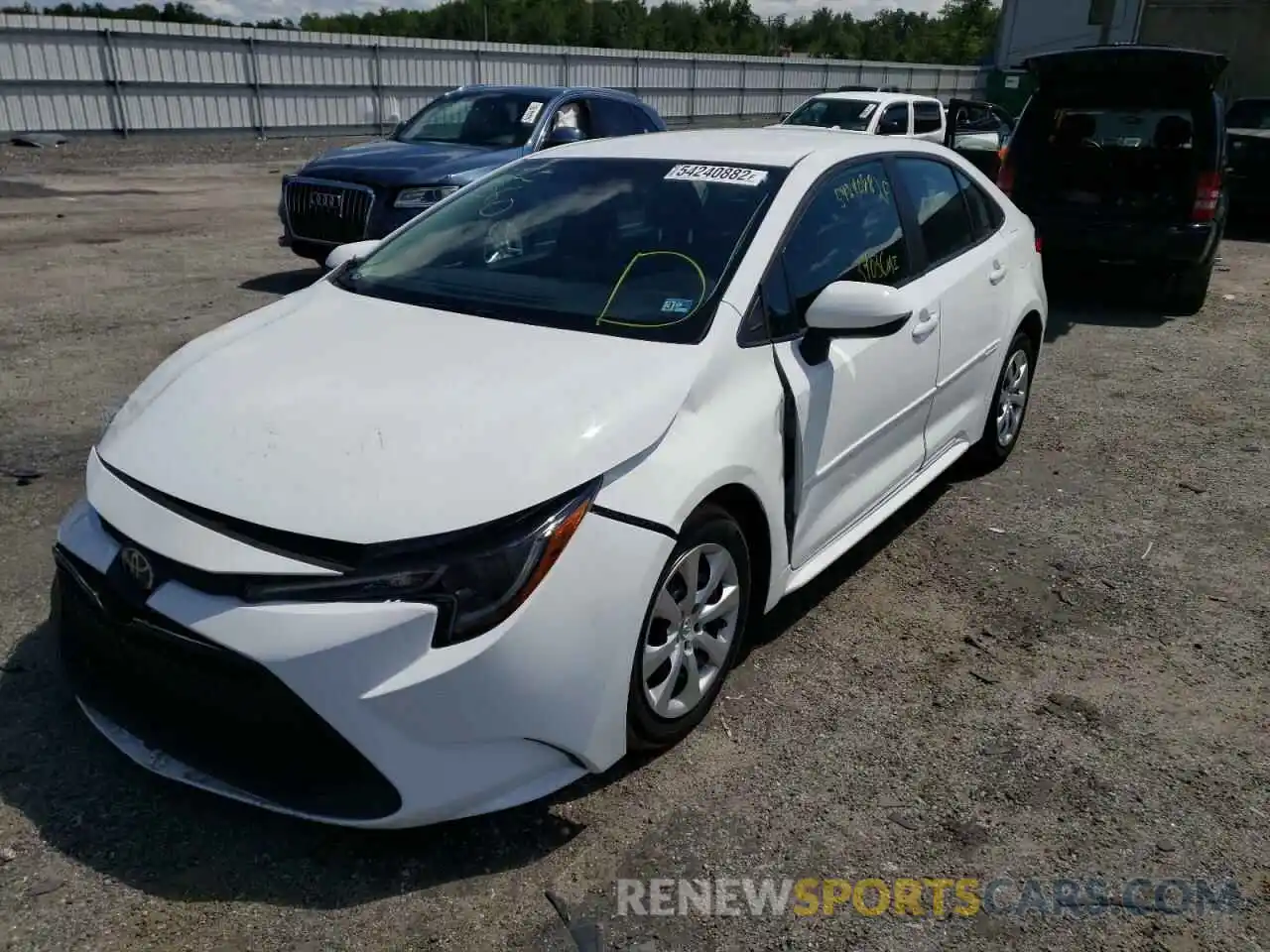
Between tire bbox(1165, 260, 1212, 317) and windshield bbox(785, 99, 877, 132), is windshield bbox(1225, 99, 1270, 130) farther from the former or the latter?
tire bbox(1165, 260, 1212, 317)

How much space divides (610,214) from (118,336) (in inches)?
191

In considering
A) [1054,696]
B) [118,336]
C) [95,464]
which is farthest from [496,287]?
[118,336]

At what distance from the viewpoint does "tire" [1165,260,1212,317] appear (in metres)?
8.59

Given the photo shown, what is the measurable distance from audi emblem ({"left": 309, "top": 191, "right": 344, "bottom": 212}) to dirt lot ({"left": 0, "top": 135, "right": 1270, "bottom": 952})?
3.38 meters

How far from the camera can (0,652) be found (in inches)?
132

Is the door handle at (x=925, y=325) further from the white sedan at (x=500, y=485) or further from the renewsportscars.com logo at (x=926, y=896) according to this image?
the renewsportscars.com logo at (x=926, y=896)

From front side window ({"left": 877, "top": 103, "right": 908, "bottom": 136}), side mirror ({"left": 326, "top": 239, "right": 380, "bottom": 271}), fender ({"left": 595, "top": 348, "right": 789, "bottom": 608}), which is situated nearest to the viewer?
fender ({"left": 595, "top": 348, "right": 789, "bottom": 608})

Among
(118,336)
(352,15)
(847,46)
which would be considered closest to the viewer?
(118,336)

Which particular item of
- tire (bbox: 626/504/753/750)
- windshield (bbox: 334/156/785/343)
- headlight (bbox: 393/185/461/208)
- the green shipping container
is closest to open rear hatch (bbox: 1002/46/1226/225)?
headlight (bbox: 393/185/461/208)

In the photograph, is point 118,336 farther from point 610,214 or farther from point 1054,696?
point 1054,696

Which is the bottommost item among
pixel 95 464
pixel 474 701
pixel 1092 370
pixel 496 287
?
pixel 1092 370

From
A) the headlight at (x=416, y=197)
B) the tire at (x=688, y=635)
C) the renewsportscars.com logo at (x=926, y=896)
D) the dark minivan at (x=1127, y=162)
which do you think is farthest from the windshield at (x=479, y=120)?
the renewsportscars.com logo at (x=926, y=896)

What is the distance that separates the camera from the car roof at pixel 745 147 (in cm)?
368

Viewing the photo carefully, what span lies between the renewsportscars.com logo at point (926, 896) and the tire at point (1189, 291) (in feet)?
23.7
